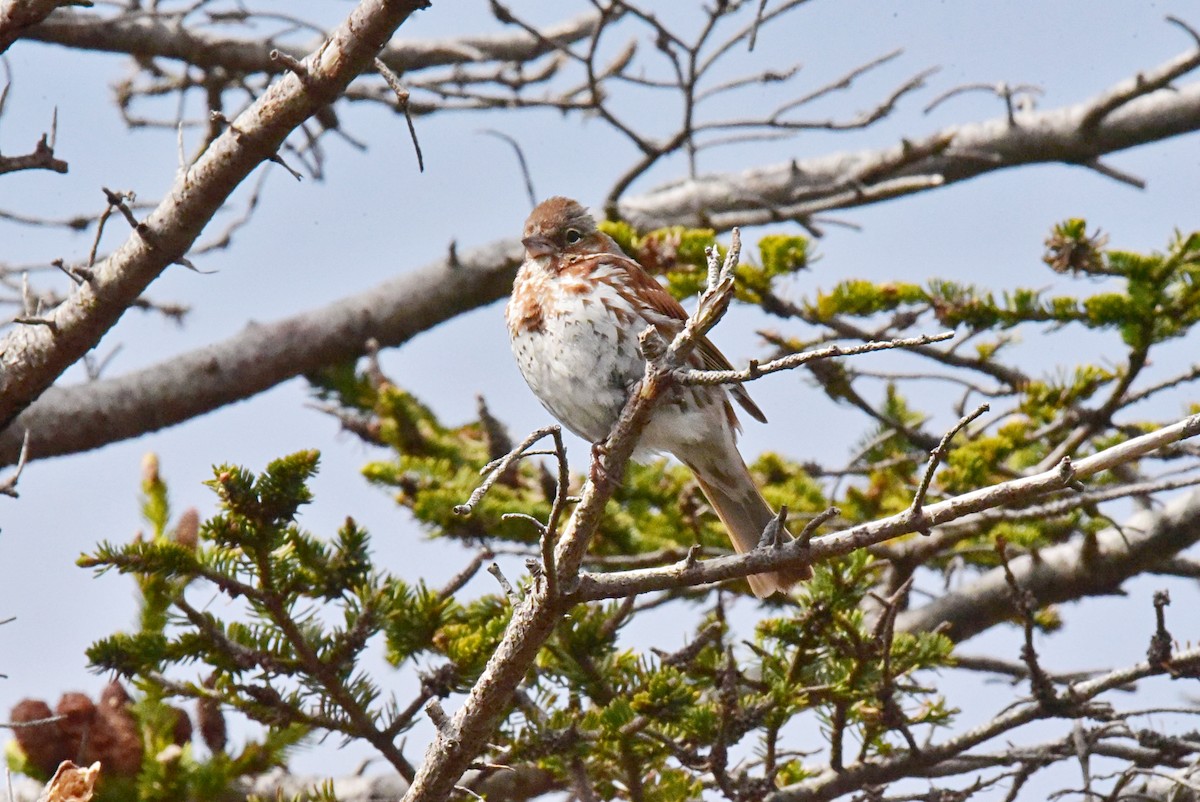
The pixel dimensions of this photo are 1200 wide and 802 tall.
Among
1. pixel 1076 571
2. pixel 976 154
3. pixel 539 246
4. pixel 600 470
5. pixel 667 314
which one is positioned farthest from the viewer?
pixel 976 154

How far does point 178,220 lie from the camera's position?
3.63 m

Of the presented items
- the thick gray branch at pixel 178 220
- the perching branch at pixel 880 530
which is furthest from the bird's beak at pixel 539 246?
the perching branch at pixel 880 530

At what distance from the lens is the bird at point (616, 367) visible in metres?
3.78

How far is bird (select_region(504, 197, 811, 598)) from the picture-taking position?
3779 mm

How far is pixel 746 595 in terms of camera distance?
4992mm

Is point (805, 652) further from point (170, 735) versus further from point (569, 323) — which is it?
point (170, 735)

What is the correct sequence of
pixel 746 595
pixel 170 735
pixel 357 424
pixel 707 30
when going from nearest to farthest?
pixel 170 735
pixel 746 595
pixel 707 30
pixel 357 424

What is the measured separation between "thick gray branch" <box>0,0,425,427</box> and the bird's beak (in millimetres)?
1061

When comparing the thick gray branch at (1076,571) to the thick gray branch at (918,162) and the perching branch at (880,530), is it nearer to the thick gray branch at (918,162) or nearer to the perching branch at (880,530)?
the thick gray branch at (918,162)

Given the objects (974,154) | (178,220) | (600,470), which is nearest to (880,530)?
(600,470)

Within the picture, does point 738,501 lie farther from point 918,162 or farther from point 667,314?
point 918,162

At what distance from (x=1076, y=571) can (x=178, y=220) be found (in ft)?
11.9

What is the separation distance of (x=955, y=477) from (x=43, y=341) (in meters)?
2.98

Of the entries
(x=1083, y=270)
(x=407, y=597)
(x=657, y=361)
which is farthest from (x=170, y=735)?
(x=1083, y=270)
